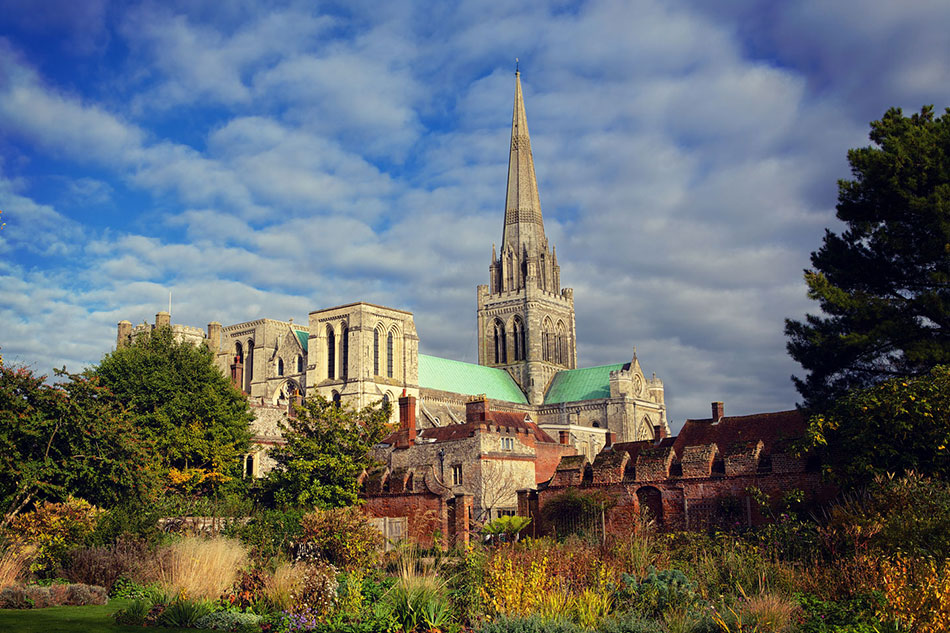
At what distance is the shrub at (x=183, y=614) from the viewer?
1477 centimetres

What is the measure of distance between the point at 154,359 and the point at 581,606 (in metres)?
37.5

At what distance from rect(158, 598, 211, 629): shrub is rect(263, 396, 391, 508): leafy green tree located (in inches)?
697

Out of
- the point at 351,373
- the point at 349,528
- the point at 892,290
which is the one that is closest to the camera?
the point at 349,528

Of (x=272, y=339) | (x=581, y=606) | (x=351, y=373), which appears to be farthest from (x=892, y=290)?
(x=272, y=339)

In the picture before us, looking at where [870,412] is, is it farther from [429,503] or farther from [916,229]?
[429,503]

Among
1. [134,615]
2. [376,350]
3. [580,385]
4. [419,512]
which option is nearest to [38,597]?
[134,615]

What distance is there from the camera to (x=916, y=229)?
24.9m

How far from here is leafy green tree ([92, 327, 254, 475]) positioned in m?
41.6

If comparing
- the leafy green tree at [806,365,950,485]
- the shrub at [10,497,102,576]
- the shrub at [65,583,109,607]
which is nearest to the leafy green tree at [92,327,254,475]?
the shrub at [10,497,102,576]

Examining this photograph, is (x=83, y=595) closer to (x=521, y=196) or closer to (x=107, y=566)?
(x=107, y=566)

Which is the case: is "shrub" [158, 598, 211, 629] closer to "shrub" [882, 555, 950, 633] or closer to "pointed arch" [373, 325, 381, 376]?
"shrub" [882, 555, 950, 633]

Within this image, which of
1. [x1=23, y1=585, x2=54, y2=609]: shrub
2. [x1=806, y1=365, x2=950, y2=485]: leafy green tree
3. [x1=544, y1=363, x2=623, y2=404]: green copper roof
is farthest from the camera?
[x1=544, y1=363, x2=623, y2=404]: green copper roof

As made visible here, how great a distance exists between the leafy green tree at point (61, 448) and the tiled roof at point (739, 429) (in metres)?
20.8

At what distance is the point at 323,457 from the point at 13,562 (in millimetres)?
16509
